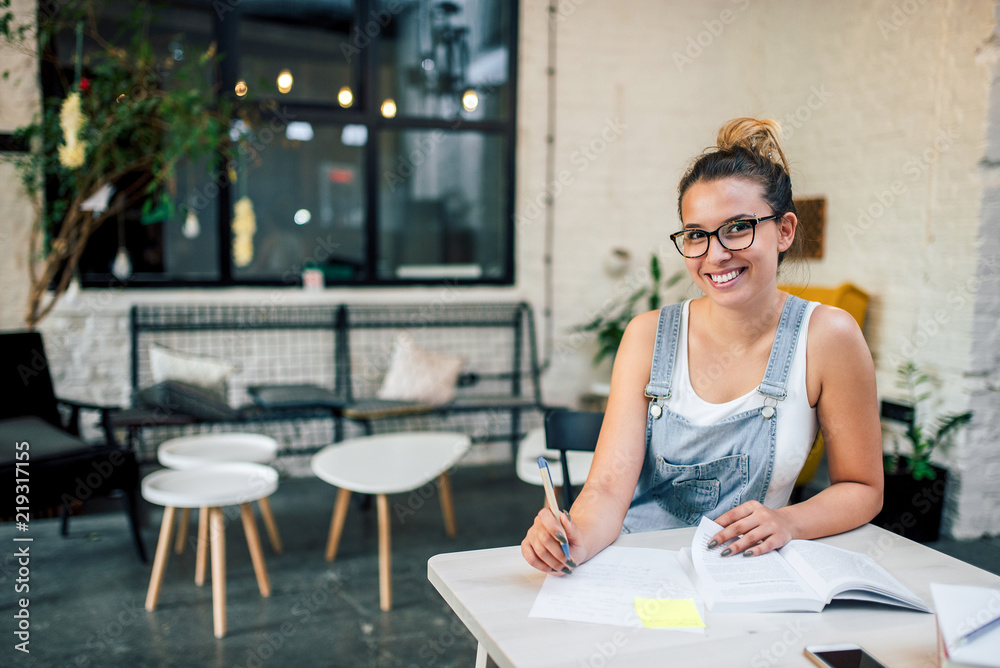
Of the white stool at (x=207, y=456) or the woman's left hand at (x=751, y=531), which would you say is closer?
the woman's left hand at (x=751, y=531)

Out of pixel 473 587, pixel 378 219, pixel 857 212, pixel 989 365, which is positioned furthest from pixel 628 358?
pixel 378 219

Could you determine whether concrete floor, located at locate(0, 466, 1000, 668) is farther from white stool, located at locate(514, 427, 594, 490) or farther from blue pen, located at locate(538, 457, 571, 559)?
blue pen, located at locate(538, 457, 571, 559)

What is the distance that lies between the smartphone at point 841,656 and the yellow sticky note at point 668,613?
14 cm

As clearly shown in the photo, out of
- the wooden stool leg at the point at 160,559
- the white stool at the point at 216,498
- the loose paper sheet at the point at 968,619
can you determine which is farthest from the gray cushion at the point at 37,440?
the loose paper sheet at the point at 968,619

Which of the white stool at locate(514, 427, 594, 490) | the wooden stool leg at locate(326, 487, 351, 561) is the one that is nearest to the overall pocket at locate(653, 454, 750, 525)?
the white stool at locate(514, 427, 594, 490)

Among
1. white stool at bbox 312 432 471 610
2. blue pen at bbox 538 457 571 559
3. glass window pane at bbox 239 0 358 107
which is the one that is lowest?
white stool at bbox 312 432 471 610

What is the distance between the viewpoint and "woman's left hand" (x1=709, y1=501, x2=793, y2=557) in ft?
3.84

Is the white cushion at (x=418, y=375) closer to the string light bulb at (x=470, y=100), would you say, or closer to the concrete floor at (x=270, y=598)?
the concrete floor at (x=270, y=598)

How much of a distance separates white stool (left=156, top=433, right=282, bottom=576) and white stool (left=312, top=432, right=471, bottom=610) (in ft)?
0.88

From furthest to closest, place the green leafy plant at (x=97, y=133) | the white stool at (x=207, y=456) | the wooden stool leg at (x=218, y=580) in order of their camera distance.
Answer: the green leafy plant at (x=97, y=133) → the white stool at (x=207, y=456) → the wooden stool leg at (x=218, y=580)

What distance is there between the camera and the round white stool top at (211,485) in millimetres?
2506

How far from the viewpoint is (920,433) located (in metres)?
3.42

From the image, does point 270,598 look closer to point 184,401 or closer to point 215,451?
point 215,451

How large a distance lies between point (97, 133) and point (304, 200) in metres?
1.19
